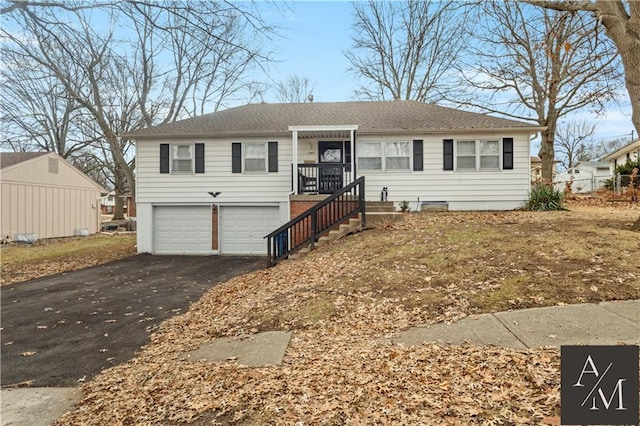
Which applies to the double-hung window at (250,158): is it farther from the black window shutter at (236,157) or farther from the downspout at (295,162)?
the downspout at (295,162)

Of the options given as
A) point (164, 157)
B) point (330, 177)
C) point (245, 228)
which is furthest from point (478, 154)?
point (164, 157)

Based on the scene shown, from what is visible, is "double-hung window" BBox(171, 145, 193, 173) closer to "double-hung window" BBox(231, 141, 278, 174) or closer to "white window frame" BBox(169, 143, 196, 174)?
"white window frame" BBox(169, 143, 196, 174)

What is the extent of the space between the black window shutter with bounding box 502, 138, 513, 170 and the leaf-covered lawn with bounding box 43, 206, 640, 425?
4694mm

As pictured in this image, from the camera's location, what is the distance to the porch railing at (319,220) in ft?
32.5

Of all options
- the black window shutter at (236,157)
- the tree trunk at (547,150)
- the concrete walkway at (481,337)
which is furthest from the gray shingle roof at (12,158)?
the tree trunk at (547,150)

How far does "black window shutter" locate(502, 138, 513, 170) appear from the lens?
44.3ft

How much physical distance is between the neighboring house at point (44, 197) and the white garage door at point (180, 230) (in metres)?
10.1

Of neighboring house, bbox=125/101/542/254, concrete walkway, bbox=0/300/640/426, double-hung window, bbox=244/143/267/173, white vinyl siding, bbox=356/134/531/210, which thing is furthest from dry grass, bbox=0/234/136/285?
white vinyl siding, bbox=356/134/531/210

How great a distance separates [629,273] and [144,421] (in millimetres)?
6530

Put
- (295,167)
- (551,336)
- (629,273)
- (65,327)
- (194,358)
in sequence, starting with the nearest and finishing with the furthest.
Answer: (551,336), (194,358), (629,273), (65,327), (295,167)

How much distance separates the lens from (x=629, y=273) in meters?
5.32

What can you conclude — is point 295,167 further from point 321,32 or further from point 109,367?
point 109,367

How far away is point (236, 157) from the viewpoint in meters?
14.3

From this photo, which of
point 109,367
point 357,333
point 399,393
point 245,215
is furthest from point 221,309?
point 245,215
